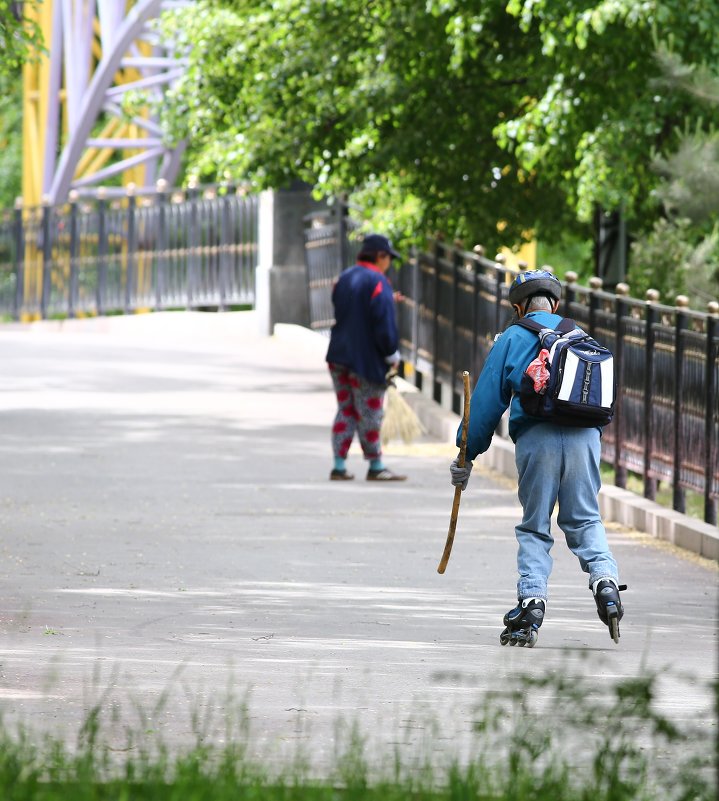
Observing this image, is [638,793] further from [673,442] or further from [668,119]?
[668,119]

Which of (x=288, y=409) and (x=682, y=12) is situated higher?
(x=682, y=12)

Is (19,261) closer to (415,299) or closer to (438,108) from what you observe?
(415,299)

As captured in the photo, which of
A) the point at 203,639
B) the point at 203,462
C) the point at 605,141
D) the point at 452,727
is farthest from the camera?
the point at 605,141

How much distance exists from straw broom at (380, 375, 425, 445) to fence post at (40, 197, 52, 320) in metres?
18.1

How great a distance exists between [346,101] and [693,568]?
879 centimetres

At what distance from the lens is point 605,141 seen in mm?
16734

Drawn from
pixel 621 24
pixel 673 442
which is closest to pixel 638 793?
pixel 673 442

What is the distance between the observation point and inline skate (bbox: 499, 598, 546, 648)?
8.29 metres

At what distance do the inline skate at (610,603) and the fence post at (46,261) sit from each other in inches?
1052

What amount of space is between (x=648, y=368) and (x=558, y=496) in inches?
200

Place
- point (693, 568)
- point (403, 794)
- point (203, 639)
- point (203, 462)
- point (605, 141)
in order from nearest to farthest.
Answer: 1. point (403, 794)
2. point (203, 639)
3. point (693, 568)
4. point (203, 462)
5. point (605, 141)

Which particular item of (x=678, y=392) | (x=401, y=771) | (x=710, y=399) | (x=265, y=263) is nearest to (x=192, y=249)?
(x=265, y=263)

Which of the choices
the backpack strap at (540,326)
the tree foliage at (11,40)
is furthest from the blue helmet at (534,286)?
the tree foliage at (11,40)

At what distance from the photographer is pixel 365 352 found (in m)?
14.8
